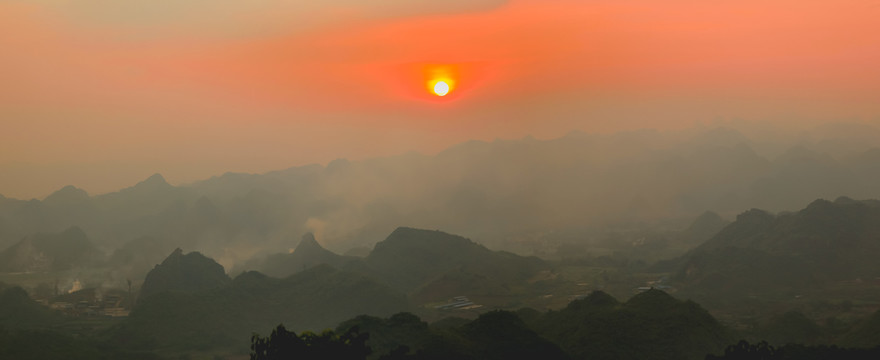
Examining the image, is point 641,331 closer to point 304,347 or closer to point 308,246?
point 304,347

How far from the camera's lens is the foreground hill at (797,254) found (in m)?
145

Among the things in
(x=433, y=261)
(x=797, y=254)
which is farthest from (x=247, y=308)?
(x=797, y=254)

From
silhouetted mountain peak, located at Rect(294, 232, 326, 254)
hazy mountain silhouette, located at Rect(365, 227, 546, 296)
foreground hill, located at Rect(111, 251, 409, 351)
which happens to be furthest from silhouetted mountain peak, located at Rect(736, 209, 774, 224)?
silhouetted mountain peak, located at Rect(294, 232, 326, 254)

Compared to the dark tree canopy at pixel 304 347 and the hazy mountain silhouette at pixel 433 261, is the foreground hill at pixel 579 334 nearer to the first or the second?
the dark tree canopy at pixel 304 347

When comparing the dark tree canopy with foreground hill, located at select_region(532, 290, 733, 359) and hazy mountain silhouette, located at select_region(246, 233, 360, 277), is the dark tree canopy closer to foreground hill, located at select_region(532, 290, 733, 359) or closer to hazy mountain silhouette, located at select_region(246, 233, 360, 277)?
foreground hill, located at select_region(532, 290, 733, 359)

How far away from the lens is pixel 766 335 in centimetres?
9681

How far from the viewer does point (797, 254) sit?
507ft

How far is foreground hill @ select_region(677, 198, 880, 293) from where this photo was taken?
145250mm

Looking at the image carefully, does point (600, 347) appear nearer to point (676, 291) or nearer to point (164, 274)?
point (676, 291)

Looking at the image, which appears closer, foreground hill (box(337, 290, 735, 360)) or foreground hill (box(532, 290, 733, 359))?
foreground hill (box(337, 290, 735, 360))

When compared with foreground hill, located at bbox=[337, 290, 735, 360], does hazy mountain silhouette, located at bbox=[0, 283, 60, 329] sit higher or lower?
higher

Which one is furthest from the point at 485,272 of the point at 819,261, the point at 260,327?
the point at 819,261

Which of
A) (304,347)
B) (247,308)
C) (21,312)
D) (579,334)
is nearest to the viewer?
(304,347)

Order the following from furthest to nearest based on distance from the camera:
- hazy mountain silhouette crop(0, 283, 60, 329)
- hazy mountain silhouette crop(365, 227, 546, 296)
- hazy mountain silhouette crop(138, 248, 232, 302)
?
1. hazy mountain silhouette crop(365, 227, 546, 296)
2. hazy mountain silhouette crop(138, 248, 232, 302)
3. hazy mountain silhouette crop(0, 283, 60, 329)
